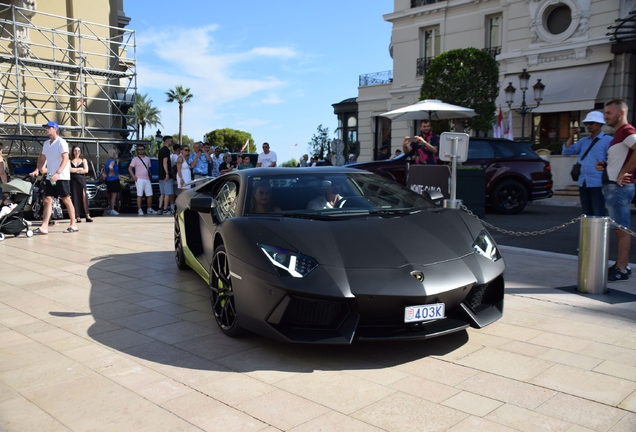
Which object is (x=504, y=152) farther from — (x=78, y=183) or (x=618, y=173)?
(x=78, y=183)

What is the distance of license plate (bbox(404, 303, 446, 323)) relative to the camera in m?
3.45

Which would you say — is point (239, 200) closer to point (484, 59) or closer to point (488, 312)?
point (488, 312)

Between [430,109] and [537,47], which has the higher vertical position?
[537,47]

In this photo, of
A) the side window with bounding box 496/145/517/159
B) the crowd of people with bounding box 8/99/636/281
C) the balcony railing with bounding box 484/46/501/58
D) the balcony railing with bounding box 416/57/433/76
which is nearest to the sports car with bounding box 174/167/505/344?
the crowd of people with bounding box 8/99/636/281

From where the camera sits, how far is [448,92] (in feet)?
77.5

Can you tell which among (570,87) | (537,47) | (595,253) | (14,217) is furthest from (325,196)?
(537,47)

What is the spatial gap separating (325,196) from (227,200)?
919 millimetres

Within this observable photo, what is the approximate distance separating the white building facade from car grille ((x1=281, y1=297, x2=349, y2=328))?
2103cm

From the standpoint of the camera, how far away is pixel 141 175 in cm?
1448

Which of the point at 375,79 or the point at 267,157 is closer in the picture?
the point at 267,157

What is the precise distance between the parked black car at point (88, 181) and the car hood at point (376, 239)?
10.8m

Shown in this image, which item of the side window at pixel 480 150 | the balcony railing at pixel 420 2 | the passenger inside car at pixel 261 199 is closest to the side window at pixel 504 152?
the side window at pixel 480 150

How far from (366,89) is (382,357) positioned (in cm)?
3112

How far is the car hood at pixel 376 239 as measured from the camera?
12.0ft
